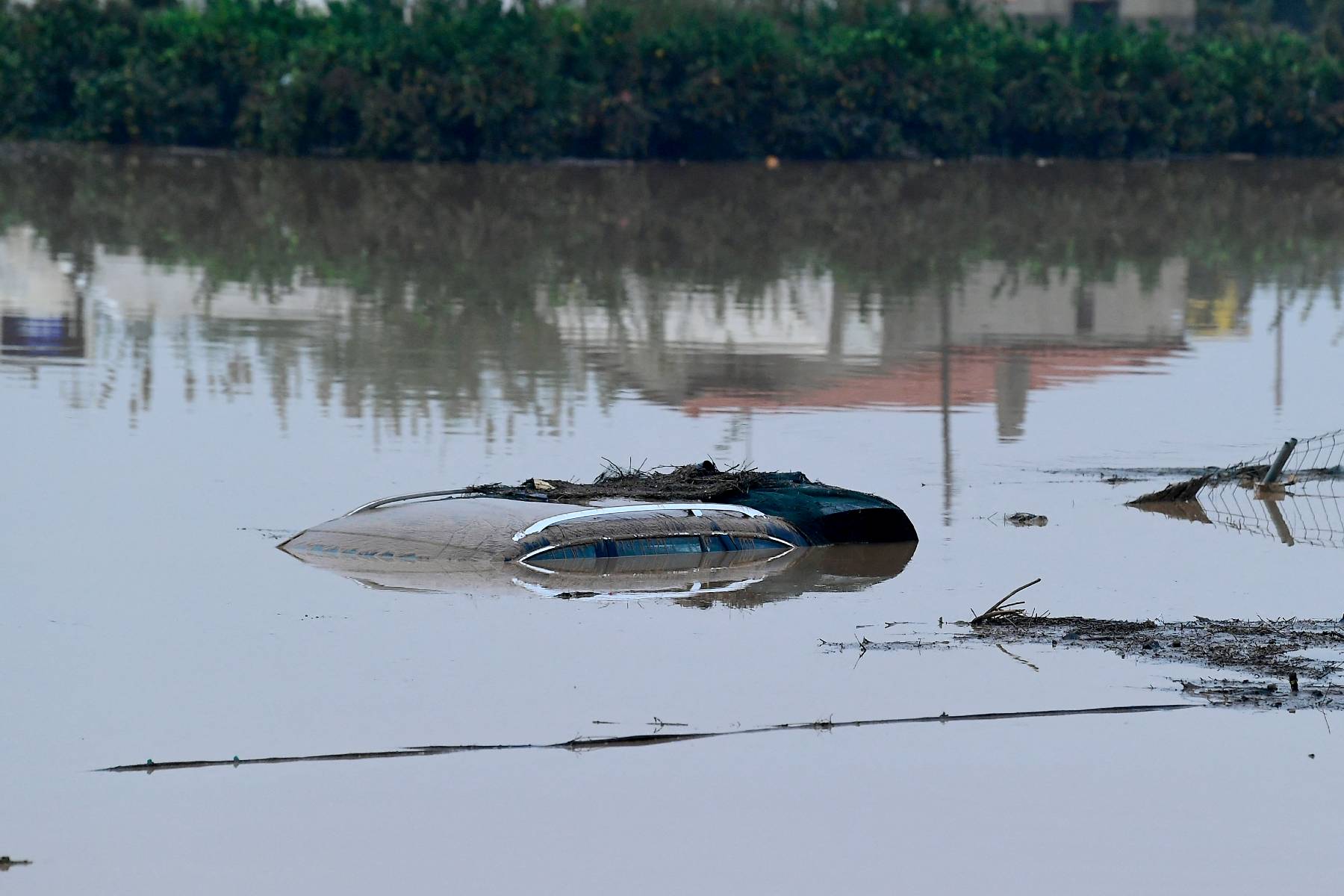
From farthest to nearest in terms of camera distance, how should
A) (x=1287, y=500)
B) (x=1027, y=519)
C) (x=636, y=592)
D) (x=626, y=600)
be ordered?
(x=1287, y=500) → (x=1027, y=519) → (x=636, y=592) → (x=626, y=600)

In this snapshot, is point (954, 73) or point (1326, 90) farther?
point (1326, 90)

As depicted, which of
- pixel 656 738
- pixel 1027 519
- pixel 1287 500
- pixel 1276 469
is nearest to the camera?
pixel 656 738

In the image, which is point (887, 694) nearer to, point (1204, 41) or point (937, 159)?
point (937, 159)

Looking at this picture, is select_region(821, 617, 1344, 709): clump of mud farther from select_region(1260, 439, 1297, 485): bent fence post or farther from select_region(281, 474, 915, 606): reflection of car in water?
select_region(1260, 439, 1297, 485): bent fence post

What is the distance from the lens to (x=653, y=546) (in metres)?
12.6

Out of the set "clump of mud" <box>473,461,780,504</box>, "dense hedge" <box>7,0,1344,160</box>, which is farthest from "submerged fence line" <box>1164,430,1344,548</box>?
"dense hedge" <box>7,0,1344,160</box>

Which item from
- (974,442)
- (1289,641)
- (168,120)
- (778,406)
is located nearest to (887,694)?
(1289,641)

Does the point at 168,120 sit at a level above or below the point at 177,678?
above

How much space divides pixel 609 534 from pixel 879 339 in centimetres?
1031

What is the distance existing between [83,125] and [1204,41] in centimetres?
2269

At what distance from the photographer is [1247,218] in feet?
120

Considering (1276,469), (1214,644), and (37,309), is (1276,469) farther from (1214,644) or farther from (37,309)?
(37,309)

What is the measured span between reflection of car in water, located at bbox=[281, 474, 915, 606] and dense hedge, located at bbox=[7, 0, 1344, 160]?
87.9ft

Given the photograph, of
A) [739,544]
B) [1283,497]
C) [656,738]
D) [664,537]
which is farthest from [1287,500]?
[656,738]
